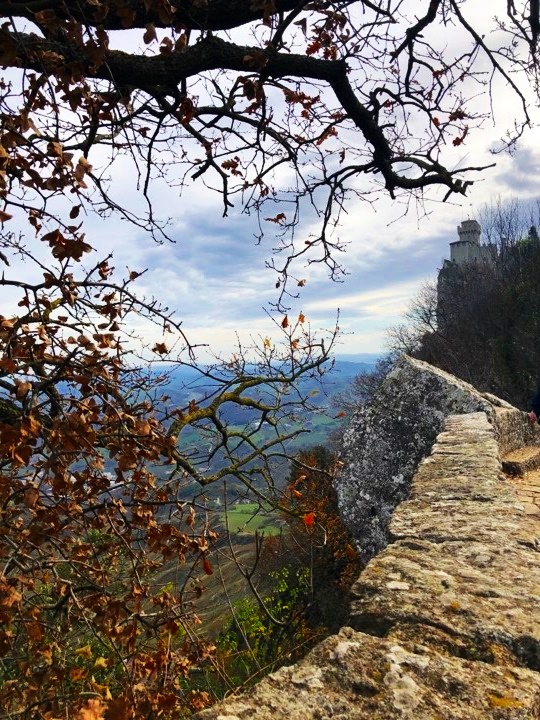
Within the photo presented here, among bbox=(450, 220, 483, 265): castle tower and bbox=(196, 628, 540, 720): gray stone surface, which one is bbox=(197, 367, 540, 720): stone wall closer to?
bbox=(196, 628, 540, 720): gray stone surface

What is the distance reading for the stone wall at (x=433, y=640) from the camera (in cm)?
143

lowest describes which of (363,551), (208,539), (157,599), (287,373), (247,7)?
(363,551)

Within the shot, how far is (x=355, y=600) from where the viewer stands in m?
2.15

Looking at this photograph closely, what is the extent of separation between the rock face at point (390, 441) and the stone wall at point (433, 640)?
6519 millimetres

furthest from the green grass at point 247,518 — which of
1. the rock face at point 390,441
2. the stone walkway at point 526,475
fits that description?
the stone walkway at point 526,475

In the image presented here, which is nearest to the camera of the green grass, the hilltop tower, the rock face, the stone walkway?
the green grass

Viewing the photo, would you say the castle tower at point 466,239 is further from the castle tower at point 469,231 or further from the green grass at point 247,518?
the green grass at point 247,518

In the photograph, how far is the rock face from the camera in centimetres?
966

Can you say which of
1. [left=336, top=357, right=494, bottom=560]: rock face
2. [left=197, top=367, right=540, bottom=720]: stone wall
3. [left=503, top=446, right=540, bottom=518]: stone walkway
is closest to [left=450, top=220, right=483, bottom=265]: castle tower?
[left=336, top=357, right=494, bottom=560]: rock face

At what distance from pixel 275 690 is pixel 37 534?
1889 millimetres

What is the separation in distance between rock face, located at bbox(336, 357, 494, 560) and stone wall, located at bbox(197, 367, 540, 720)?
6519 mm

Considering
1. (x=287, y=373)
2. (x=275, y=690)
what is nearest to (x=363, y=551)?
(x=287, y=373)

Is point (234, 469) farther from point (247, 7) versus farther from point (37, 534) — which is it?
point (247, 7)

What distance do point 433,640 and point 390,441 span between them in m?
8.71
